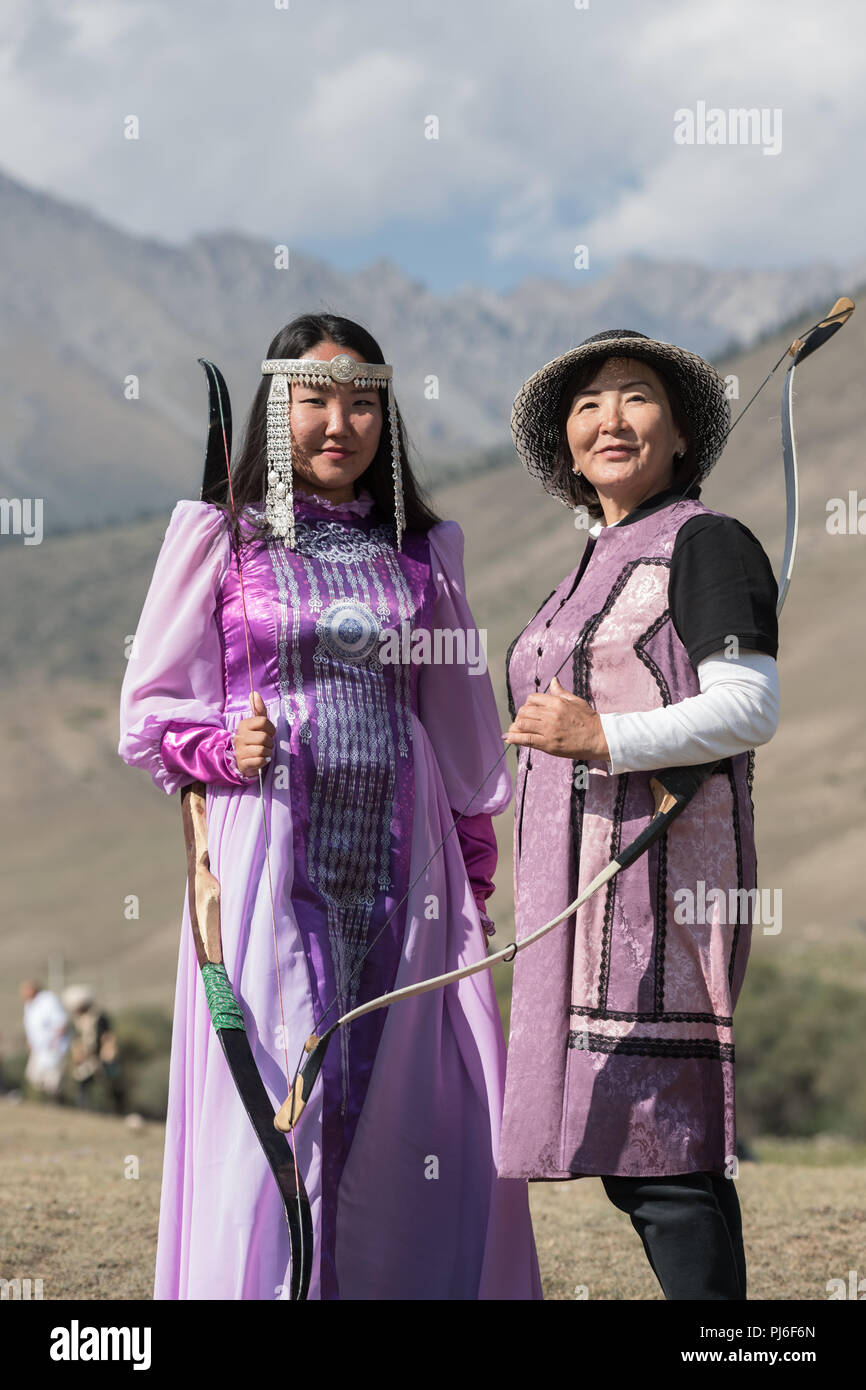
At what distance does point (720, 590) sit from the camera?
3457 millimetres

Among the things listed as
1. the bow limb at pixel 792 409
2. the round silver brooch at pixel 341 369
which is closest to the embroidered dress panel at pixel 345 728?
the round silver brooch at pixel 341 369

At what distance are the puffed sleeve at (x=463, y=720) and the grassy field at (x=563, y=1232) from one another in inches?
51.1

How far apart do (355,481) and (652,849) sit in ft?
4.46

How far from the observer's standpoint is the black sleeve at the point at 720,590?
3436mm

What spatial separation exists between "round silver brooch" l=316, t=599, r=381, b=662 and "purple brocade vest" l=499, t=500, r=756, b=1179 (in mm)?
583

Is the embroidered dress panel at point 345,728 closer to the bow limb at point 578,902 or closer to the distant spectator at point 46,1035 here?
the bow limb at point 578,902

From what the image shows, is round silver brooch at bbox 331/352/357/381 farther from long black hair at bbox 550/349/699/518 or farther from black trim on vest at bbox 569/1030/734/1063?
black trim on vest at bbox 569/1030/734/1063

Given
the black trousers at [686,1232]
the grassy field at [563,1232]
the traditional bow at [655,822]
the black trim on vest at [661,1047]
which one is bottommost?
the grassy field at [563,1232]

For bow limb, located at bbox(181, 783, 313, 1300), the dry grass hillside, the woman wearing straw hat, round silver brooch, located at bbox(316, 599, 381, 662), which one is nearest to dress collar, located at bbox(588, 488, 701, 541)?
the woman wearing straw hat

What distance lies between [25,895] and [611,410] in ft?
203

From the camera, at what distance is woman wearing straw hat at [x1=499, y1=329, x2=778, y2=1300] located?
11.2ft

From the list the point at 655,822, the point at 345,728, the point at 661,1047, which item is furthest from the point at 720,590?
the point at 345,728

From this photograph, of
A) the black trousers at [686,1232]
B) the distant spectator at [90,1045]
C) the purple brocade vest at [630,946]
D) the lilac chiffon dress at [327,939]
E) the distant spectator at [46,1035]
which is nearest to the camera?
the black trousers at [686,1232]
